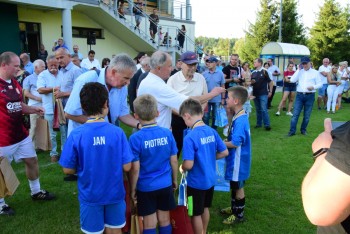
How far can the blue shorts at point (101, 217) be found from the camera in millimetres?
2705

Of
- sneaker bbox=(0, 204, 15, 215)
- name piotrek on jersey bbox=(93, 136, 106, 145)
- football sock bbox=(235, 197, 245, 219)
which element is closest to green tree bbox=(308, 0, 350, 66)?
football sock bbox=(235, 197, 245, 219)

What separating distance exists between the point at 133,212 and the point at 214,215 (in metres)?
1.51

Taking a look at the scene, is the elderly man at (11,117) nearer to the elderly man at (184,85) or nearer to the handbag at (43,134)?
the handbag at (43,134)

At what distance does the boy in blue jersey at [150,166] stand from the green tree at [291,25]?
3725 centimetres

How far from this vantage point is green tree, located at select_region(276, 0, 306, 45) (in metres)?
36.2

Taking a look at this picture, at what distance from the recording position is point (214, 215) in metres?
4.11

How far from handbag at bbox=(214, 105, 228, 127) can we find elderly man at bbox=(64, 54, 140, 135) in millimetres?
4187

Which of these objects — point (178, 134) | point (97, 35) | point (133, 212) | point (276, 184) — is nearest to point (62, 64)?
point (178, 134)

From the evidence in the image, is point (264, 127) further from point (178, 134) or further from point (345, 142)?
point (345, 142)

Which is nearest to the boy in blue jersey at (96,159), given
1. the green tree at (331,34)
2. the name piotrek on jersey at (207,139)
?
the name piotrek on jersey at (207,139)

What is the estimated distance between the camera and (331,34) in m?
35.1

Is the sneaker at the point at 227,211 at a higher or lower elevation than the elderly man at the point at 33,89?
lower

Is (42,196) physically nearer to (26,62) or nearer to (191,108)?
(191,108)

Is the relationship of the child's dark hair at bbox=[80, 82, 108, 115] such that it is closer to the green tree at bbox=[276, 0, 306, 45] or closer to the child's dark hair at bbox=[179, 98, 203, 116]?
the child's dark hair at bbox=[179, 98, 203, 116]
